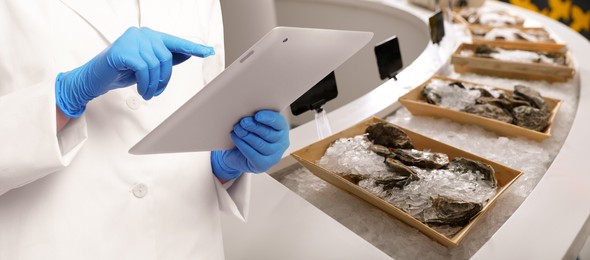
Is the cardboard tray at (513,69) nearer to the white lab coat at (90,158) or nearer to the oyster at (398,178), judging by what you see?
the oyster at (398,178)

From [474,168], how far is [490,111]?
42 cm

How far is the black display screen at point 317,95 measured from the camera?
4.20 feet

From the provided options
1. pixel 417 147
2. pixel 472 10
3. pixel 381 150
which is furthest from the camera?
pixel 472 10

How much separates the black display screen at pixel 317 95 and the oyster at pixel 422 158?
0.98ft

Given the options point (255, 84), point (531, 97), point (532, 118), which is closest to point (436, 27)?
point (531, 97)

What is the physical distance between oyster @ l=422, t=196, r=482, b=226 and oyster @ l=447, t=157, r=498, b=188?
5.9 inches

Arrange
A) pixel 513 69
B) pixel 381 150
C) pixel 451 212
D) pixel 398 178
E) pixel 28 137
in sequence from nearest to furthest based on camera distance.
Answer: pixel 28 137 < pixel 451 212 < pixel 398 178 < pixel 381 150 < pixel 513 69

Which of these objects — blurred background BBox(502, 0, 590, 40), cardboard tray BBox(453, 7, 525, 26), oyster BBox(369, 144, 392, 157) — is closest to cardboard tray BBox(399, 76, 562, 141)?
oyster BBox(369, 144, 392, 157)

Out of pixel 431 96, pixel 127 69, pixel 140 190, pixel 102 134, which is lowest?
pixel 431 96

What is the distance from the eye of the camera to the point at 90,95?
694mm

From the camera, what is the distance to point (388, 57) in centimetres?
163

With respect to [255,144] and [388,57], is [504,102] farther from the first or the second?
[255,144]

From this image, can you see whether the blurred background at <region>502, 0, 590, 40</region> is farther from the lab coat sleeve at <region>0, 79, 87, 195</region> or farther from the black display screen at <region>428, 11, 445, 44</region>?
the lab coat sleeve at <region>0, 79, 87, 195</region>

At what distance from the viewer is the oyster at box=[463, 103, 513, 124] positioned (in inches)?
53.8
